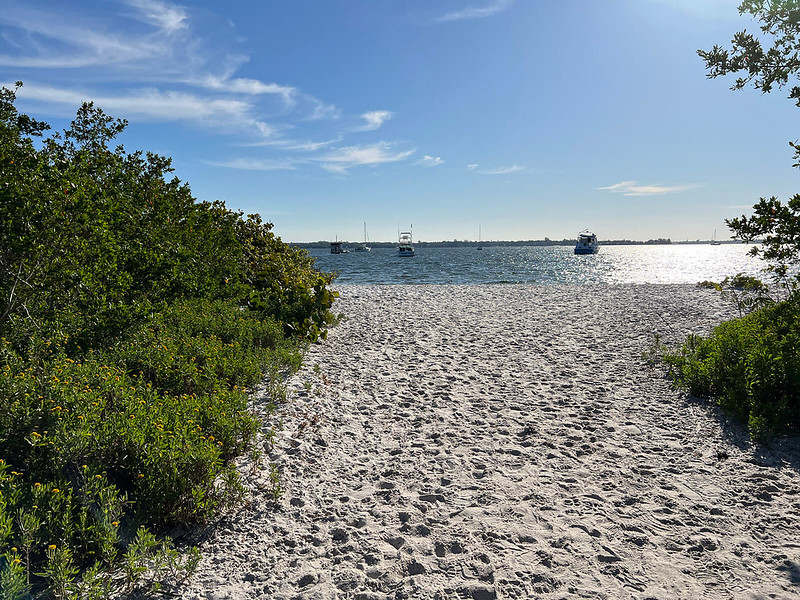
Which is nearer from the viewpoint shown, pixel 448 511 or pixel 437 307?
pixel 448 511

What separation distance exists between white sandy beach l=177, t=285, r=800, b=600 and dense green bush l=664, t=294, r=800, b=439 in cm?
35

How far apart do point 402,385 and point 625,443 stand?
4.05 meters

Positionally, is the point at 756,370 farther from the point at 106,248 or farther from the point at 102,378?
the point at 106,248

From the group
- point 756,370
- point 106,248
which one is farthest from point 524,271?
point 106,248

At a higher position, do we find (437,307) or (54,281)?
(54,281)

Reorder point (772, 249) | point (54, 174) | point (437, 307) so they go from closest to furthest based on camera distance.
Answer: point (54, 174) < point (772, 249) < point (437, 307)

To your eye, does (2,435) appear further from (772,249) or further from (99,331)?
(772,249)

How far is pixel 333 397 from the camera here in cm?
784

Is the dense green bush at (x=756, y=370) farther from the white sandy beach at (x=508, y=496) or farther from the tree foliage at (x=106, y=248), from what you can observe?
the tree foliage at (x=106, y=248)

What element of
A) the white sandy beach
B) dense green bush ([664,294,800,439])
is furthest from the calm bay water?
the white sandy beach

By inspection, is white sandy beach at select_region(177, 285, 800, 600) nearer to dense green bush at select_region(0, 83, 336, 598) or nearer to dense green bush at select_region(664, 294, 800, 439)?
dense green bush at select_region(664, 294, 800, 439)

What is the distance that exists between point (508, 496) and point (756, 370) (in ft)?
15.5

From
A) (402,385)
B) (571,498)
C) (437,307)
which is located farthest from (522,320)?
(571,498)

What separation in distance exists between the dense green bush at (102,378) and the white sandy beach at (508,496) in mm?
626
